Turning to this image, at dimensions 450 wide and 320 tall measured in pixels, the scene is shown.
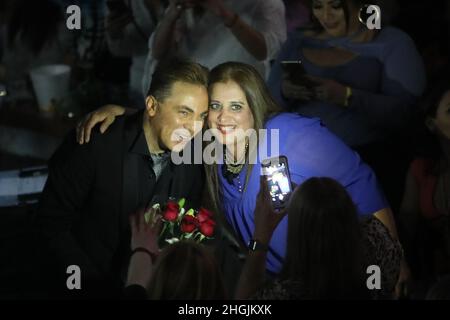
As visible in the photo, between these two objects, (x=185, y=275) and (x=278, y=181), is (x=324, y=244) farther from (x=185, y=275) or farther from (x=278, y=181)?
(x=185, y=275)

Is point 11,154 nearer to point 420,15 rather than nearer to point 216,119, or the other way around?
point 216,119

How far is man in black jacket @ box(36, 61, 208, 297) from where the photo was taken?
2.91m

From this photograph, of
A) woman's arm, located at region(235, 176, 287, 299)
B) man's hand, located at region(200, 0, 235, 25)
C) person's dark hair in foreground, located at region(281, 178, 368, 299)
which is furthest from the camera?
man's hand, located at region(200, 0, 235, 25)

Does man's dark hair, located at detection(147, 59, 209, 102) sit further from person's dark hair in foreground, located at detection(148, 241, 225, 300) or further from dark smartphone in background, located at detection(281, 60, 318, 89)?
person's dark hair in foreground, located at detection(148, 241, 225, 300)

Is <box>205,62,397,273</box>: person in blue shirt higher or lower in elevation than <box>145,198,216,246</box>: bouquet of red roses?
higher

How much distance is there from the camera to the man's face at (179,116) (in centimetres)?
288

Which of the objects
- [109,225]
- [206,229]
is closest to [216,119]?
[206,229]

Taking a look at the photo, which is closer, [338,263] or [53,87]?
[338,263]

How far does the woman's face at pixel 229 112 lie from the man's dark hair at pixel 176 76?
7 centimetres

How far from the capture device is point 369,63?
119 inches

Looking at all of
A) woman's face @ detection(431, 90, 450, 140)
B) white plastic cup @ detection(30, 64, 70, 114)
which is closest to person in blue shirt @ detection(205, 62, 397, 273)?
woman's face @ detection(431, 90, 450, 140)

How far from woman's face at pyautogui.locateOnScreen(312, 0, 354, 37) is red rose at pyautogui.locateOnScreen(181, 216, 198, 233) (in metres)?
1.00

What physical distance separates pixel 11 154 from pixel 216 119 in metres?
0.97
